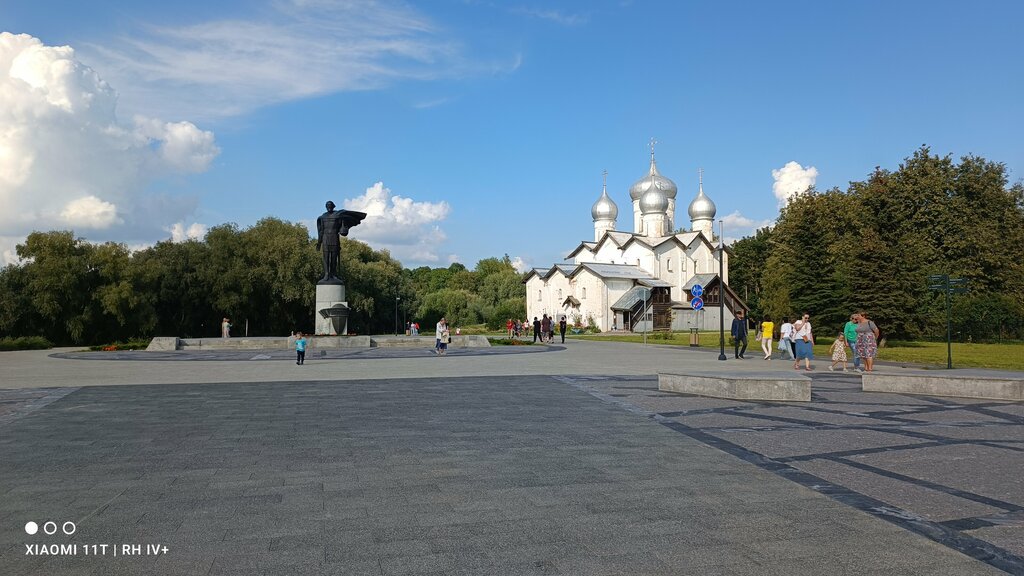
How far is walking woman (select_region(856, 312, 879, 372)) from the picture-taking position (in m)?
17.8

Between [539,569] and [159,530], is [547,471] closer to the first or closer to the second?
[539,569]

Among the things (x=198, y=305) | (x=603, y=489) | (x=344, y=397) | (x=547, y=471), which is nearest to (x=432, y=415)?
(x=344, y=397)

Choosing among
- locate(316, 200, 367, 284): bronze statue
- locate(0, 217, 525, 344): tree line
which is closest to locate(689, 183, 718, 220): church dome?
locate(0, 217, 525, 344): tree line

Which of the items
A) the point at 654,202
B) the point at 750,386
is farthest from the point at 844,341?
the point at 654,202

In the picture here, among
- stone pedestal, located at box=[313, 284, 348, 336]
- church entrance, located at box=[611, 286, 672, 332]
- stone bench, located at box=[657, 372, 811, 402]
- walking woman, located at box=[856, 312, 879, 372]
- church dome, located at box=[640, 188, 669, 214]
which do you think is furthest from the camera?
church dome, located at box=[640, 188, 669, 214]

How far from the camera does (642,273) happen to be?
76750 millimetres

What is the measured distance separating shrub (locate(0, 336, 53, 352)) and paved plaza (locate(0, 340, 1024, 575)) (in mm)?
29667

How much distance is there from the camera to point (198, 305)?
52.8 m

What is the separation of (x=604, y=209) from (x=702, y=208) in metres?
12.1

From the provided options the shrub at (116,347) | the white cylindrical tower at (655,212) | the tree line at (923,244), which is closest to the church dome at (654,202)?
the white cylindrical tower at (655,212)

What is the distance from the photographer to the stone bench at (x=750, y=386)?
12.2 meters

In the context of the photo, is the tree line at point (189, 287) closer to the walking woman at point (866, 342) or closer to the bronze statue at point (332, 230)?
the bronze statue at point (332, 230)

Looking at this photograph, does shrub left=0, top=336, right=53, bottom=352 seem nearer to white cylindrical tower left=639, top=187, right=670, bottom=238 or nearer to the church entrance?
the church entrance

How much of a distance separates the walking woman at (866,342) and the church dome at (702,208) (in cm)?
6938
